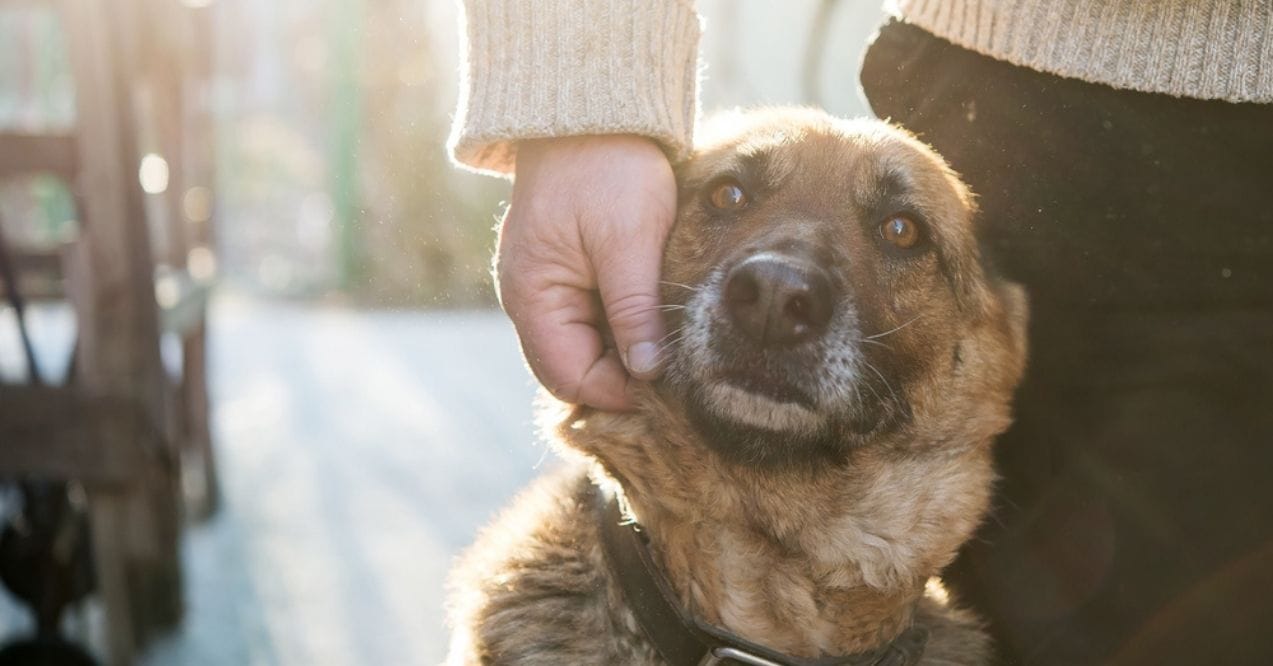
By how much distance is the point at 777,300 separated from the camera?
2039 mm

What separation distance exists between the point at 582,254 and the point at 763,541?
2.01ft

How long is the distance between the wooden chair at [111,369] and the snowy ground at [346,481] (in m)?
0.40

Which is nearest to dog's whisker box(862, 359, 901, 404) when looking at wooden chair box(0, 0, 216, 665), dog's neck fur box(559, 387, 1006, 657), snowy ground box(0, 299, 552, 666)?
Result: dog's neck fur box(559, 387, 1006, 657)

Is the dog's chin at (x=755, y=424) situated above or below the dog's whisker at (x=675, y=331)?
below

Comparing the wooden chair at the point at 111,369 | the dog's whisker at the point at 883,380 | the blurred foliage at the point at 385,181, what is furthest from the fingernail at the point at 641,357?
the blurred foliage at the point at 385,181

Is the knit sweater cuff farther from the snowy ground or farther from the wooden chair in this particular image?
the wooden chair

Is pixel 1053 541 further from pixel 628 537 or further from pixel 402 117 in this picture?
pixel 402 117

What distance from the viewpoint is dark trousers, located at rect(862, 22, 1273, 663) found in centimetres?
210

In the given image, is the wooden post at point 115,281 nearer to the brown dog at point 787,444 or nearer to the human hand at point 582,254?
the brown dog at point 787,444

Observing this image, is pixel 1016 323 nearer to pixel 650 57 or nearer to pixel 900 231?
pixel 900 231

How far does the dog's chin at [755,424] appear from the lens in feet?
7.04

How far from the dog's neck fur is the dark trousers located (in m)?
0.31

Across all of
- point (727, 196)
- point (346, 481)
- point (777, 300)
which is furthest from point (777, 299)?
point (346, 481)

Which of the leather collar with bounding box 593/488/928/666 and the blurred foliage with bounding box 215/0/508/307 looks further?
the blurred foliage with bounding box 215/0/508/307
